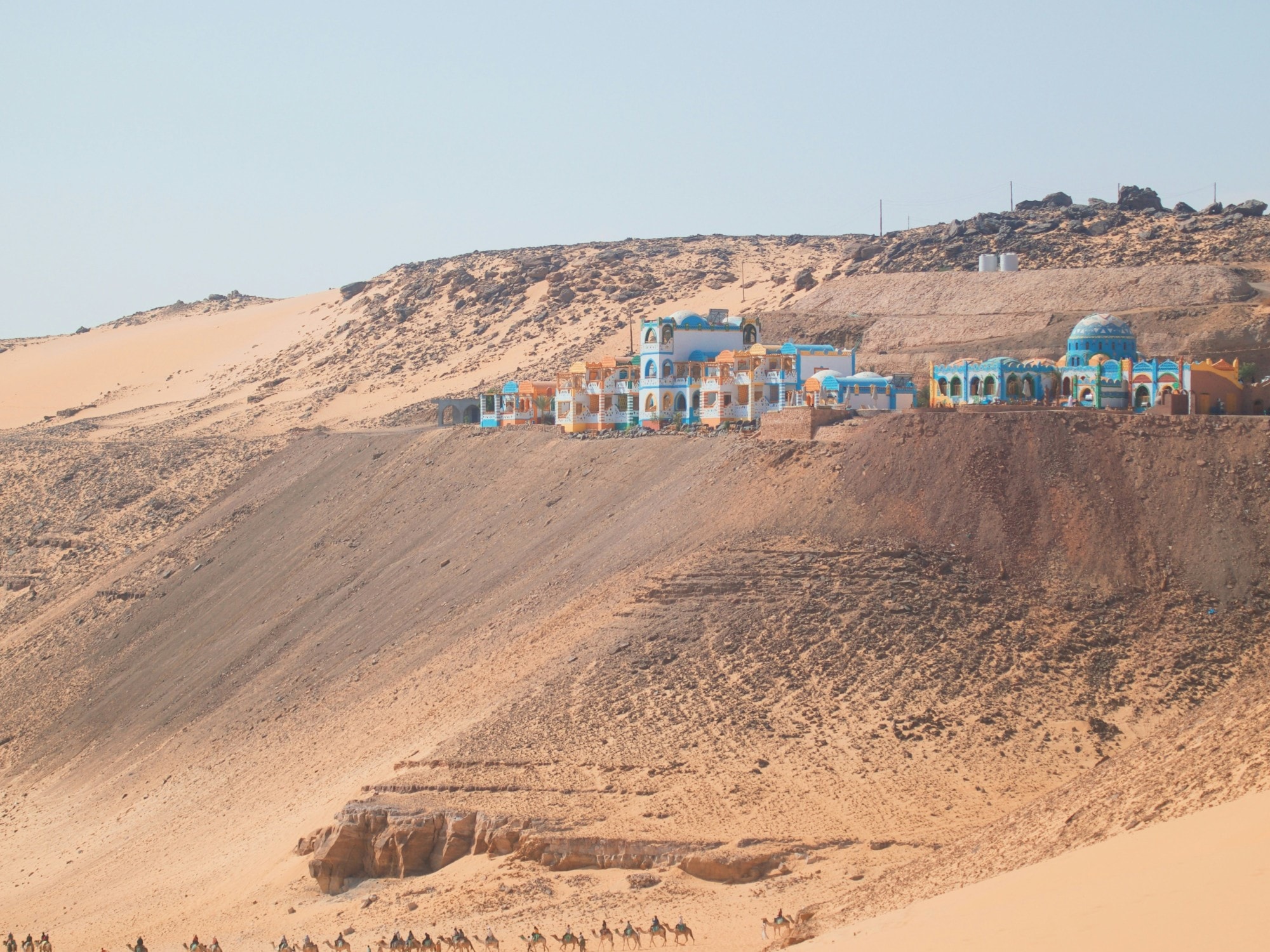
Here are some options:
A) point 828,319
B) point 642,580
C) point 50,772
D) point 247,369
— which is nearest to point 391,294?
point 247,369

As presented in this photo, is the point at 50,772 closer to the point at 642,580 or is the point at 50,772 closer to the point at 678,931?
the point at 642,580

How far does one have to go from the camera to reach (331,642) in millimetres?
39469

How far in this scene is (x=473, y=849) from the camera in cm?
2605

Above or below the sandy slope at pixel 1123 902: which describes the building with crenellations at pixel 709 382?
above

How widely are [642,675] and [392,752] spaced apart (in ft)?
17.3

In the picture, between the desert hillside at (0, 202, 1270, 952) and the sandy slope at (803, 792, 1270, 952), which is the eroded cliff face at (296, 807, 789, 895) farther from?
the sandy slope at (803, 792, 1270, 952)

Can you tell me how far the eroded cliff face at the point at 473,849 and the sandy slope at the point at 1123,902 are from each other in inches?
220

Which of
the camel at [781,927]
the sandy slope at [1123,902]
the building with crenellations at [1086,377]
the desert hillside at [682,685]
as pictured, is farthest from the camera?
the building with crenellations at [1086,377]

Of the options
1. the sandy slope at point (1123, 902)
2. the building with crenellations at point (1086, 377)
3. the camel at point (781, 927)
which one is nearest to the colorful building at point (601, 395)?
the building with crenellations at point (1086, 377)

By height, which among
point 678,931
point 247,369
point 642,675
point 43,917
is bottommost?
point 43,917

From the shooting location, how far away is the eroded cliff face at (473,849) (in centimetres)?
2378

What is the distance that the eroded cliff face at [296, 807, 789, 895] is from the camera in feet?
78.0

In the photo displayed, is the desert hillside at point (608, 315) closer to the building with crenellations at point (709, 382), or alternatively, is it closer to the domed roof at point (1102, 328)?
the domed roof at point (1102, 328)

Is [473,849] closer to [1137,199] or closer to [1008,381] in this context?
[1008,381]
